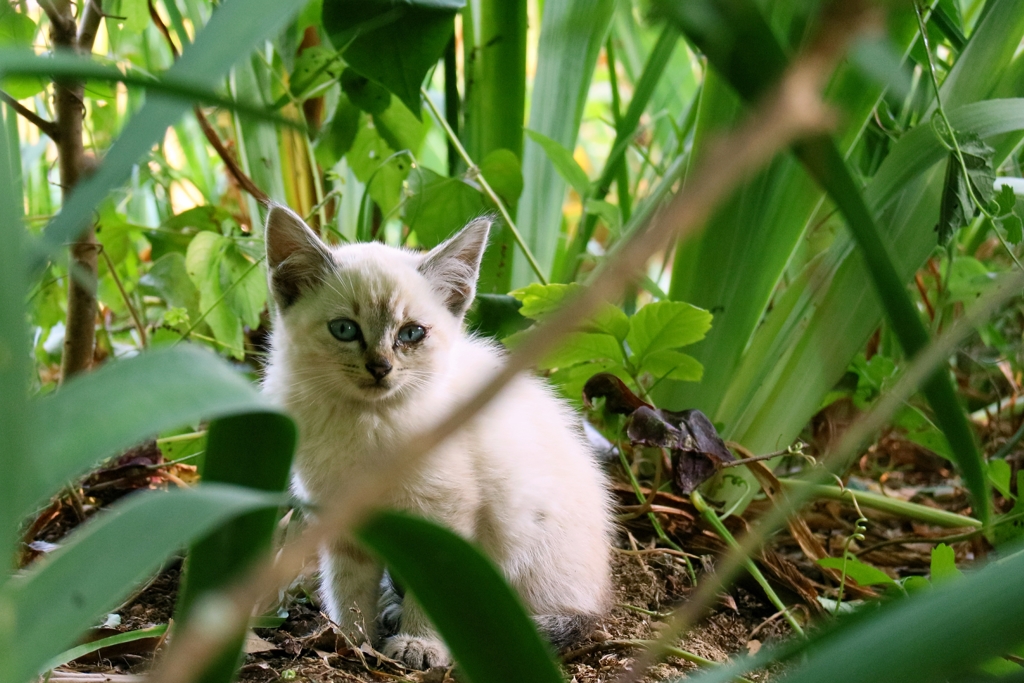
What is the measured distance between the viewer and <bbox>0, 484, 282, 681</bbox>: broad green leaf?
35cm

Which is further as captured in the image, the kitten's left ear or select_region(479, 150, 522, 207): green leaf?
select_region(479, 150, 522, 207): green leaf

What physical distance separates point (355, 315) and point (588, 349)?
1.23 feet

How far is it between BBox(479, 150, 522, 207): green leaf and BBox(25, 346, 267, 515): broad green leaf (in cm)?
107

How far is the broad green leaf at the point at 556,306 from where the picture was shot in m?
1.16

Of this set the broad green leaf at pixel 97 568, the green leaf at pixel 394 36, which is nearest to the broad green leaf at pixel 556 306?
the green leaf at pixel 394 36

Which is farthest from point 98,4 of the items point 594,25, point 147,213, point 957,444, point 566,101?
point 147,213

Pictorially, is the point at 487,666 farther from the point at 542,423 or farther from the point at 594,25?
the point at 594,25

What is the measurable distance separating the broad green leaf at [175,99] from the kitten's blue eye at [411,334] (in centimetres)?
81

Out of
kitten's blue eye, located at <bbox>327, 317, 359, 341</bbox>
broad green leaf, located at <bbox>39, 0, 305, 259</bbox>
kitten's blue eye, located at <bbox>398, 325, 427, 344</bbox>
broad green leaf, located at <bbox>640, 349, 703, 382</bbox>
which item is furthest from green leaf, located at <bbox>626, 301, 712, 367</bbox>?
broad green leaf, located at <bbox>39, 0, 305, 259</bbox>

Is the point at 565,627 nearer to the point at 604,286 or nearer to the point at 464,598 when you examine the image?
the point at 464,598

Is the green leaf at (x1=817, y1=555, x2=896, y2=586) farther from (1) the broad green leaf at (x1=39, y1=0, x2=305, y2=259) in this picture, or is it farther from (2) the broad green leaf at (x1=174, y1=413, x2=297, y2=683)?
(1) the broad green leaf at (x1=39, y1=0, x2=305, y2=259)

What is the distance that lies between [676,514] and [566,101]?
84 centimetres

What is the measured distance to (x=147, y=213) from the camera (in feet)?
7.11

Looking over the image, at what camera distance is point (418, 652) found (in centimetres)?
110
